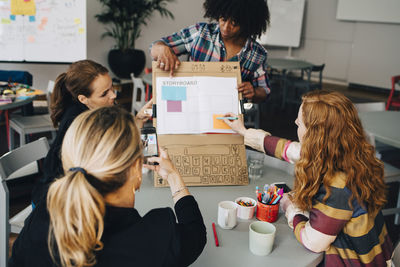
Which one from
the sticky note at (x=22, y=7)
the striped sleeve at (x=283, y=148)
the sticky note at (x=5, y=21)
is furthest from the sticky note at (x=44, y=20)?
the striped sleeve at (x=283, y=148)

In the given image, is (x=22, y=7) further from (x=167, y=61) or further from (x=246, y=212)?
(x=246, y=212)

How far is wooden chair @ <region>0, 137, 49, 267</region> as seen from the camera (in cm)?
147

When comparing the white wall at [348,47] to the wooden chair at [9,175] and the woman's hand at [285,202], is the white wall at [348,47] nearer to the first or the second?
the woman's hand at [285,202]

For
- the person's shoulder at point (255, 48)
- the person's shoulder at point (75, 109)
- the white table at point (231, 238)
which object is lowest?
the white table at point (231, 238)

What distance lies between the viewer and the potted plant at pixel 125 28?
19.9ft

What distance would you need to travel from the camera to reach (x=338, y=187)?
109cm

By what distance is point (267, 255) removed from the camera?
3.53ft

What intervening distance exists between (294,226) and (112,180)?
0.65m

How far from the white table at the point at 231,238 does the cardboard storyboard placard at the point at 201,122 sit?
78 mm

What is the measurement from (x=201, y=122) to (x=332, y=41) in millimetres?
7844

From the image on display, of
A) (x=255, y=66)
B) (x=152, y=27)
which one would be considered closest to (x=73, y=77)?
(x=255, y=66)

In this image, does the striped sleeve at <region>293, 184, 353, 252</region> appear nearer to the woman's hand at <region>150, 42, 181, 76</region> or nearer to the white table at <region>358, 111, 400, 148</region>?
the woman's hand at <region>150, 42, 181, 76</region>

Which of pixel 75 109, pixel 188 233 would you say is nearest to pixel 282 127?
pixel 75 109

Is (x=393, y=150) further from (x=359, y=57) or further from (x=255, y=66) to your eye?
(x=359, y=57)
